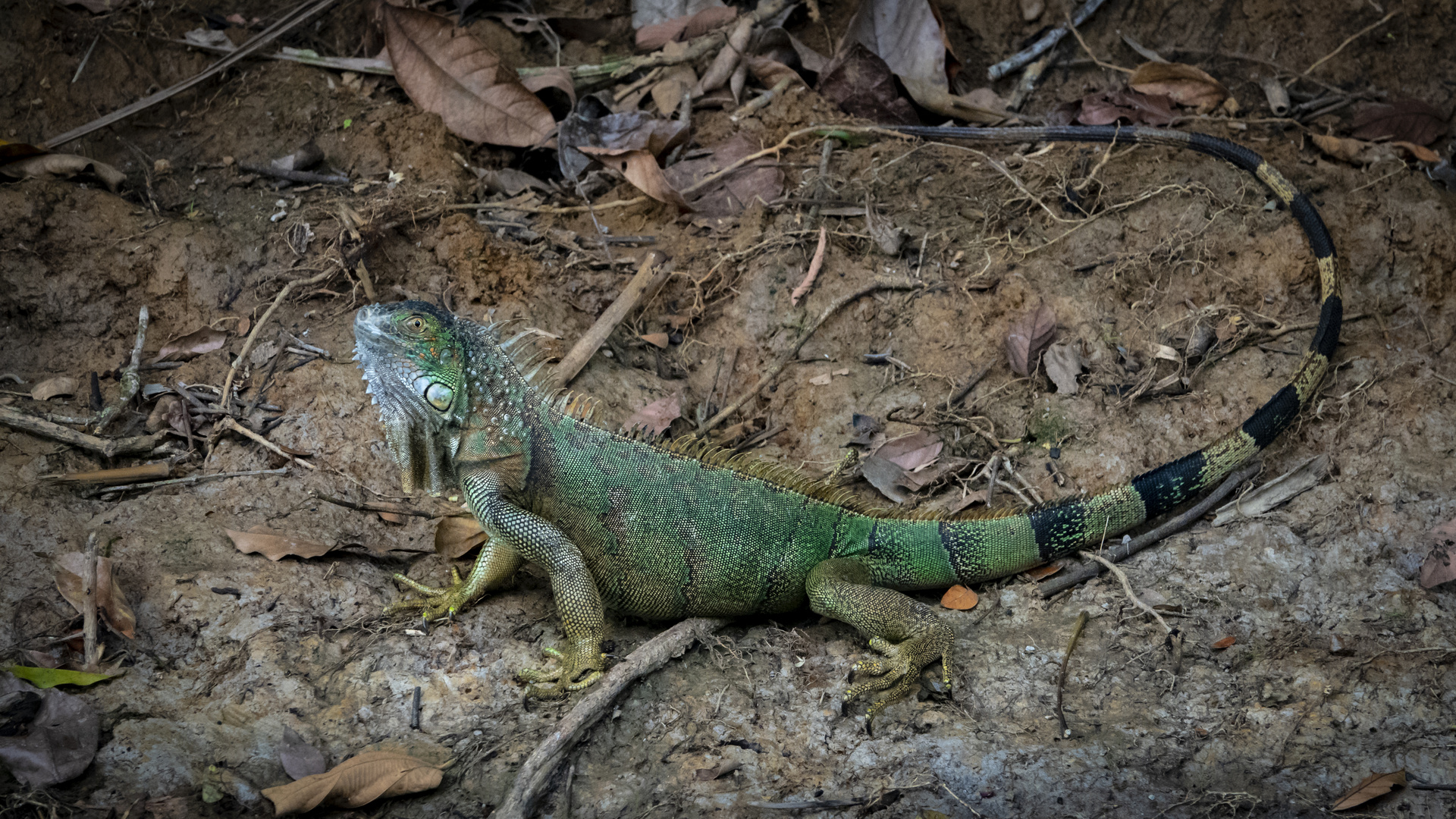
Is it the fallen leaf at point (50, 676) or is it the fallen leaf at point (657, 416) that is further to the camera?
the fallen leaf at point (657, 416)

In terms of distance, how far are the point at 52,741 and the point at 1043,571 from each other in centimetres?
365

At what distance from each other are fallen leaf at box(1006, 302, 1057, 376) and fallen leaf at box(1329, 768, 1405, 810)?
229cm

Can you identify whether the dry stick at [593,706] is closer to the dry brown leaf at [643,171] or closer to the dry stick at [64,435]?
the dry stick at [64,435]

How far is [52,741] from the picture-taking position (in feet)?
8.43

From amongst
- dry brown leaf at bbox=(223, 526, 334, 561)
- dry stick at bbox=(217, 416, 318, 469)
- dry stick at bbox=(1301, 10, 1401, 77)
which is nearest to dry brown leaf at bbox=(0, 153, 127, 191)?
dry stick at bbox=(217, 416, 318, 469)

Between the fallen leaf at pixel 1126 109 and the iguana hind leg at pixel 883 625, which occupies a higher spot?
the fallen leaf at pixel 1126 109

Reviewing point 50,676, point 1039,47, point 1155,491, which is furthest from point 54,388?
point 1039,47

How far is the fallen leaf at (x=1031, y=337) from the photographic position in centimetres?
448

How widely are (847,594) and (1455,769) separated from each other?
78.2 inches

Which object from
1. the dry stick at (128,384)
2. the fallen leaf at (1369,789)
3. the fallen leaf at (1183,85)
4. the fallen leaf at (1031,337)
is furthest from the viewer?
the fallen leaf at (1183,85)

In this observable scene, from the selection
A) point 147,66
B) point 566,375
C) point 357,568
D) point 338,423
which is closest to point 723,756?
point 357,568

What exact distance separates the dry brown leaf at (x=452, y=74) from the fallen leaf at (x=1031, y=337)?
3238 millimetres

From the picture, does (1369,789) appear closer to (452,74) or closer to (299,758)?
(299,758)

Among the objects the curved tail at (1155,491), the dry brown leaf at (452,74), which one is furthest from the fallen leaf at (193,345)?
the curved tail at (1155,491)
